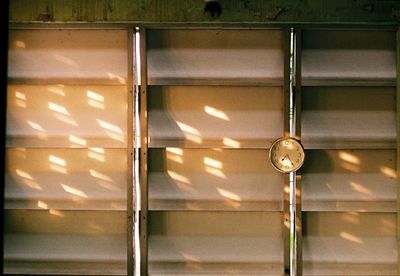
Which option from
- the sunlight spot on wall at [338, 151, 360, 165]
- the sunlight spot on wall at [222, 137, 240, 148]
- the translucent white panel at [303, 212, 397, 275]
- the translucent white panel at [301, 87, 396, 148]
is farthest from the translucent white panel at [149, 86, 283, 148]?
the translucent white panel at [303, 212, 397, 275]

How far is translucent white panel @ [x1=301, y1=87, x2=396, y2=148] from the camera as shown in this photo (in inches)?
158

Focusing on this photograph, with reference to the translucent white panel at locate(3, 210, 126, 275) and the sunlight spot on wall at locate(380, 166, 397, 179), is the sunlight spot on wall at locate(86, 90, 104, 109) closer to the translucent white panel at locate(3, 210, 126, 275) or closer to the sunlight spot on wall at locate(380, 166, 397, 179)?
the translucent white panel at locate(3, 210, 126, 275)

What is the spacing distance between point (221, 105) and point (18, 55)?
6.66 ft

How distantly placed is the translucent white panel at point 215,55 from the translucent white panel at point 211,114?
125mm

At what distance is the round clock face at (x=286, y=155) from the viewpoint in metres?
3.86

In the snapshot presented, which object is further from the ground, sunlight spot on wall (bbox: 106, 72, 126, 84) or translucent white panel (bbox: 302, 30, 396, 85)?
translucent white panel (bbox: 302, 30, 396, 85)

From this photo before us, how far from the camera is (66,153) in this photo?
4.05 meters

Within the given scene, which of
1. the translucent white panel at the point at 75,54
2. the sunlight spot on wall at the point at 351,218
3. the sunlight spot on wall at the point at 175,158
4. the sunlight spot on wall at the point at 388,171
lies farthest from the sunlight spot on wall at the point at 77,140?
the sunlight spot on wall at the point at 388,171

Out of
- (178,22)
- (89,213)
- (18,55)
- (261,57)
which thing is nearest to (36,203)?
(89,213)

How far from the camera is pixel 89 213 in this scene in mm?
4039

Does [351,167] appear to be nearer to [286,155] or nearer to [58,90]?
[286,155]

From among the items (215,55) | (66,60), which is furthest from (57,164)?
(215,55)

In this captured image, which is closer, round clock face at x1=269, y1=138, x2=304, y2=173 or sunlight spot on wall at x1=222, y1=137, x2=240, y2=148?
round clock face at x1=269, y1=138, x2=304, y2=173

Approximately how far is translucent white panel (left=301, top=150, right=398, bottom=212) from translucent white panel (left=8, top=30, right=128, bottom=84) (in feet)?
6.82
